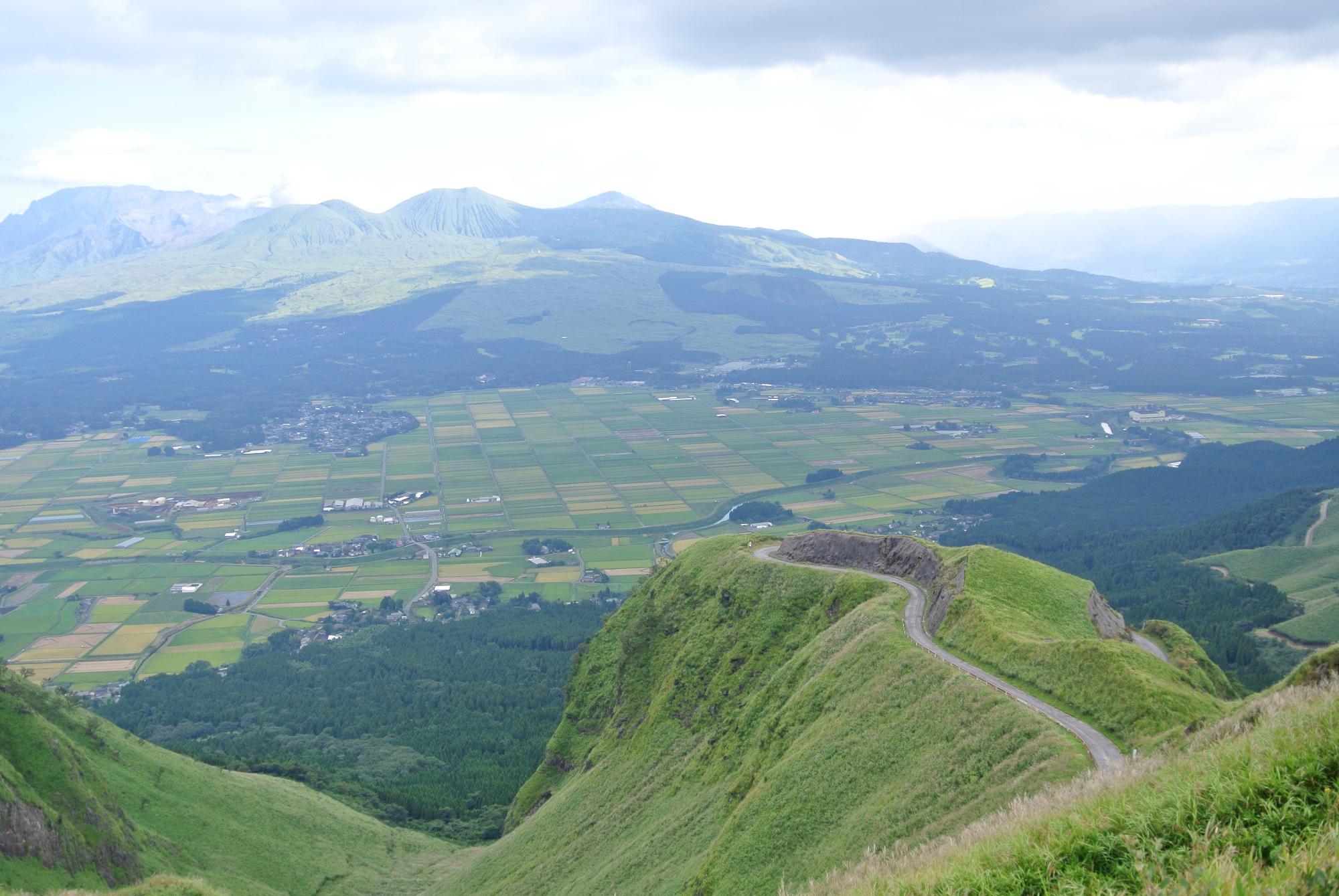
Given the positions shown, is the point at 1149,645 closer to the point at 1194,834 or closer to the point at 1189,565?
the point at 1194,834

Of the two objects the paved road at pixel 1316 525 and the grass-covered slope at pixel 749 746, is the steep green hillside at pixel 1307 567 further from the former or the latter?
the grass-covered slope at pixel 749 746

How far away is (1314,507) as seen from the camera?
167m

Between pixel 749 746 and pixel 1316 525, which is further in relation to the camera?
pixel 1316 525

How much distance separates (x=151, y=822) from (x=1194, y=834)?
248ft

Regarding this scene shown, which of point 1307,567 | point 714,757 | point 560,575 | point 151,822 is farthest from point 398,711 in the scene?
point 1307,567

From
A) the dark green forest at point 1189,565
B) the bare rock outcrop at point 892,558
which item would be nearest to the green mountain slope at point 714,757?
the bare rock outcrop at point 892,558

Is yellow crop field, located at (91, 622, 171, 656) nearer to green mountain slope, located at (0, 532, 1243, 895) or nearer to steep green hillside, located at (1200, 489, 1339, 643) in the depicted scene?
green mountain slope, located at (0, 532, 1243, 895)

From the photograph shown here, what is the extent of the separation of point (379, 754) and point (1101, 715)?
306 ft

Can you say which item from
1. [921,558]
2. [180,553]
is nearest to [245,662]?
[180,553]

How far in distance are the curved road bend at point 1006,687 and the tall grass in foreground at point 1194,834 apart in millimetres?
13159

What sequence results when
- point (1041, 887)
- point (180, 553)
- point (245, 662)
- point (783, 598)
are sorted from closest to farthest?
1. point (1041, 887)
2. point (783, 598)
3. point (245, 662)
4. point (180, 553)

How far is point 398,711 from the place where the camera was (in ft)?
414

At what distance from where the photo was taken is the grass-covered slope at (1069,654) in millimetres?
36125

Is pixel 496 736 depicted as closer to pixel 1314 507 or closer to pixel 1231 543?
pixel 1231 543
